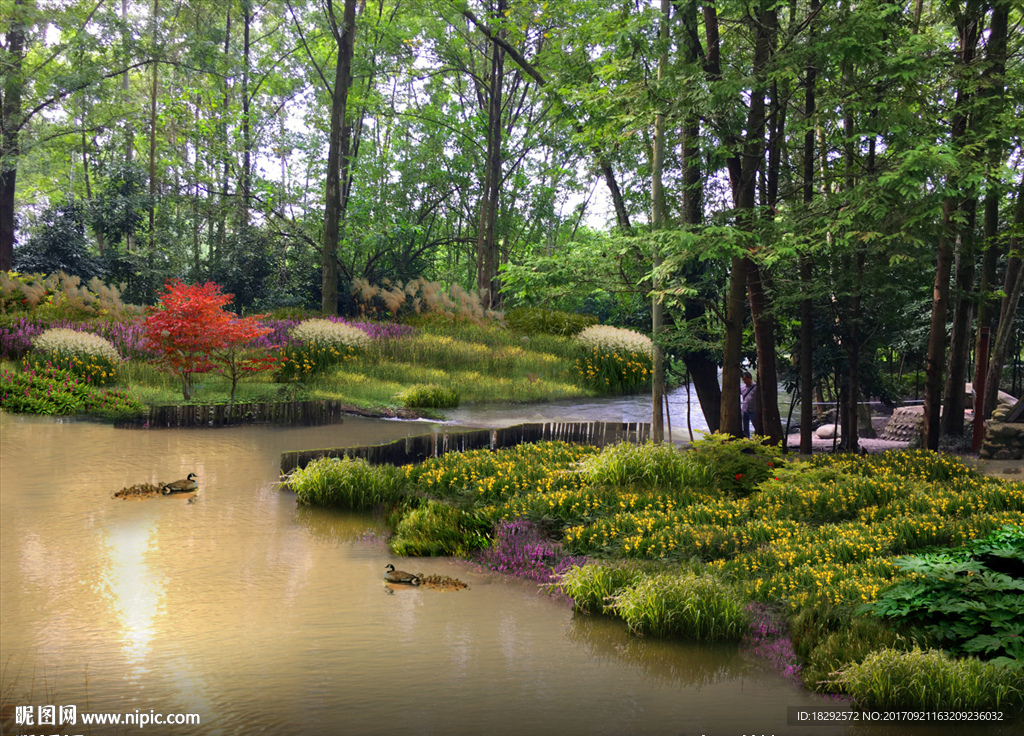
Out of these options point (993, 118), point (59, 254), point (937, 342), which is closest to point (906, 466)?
point (937, 342)

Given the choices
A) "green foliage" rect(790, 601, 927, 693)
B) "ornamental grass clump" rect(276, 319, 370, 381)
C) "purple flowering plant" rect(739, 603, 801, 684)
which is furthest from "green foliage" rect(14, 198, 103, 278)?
"green foliage" rect(790, 601, 927, 693)

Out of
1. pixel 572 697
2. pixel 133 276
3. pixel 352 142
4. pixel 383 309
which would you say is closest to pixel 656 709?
pixel 572 697

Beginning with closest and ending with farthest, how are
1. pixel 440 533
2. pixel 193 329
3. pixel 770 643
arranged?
pixel 770 643 < pixel 440 533 < pixel 193 329

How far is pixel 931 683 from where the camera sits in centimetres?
377

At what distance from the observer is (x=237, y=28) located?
35.1 meters

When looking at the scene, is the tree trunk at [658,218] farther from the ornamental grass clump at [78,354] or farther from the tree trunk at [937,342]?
the ornamental grass clump at [78,354]

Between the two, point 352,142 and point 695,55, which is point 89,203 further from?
point 695,55

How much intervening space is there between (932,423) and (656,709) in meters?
8.43

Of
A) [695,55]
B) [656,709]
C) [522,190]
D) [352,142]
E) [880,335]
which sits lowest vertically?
[656,709]

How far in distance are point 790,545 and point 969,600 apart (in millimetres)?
1595

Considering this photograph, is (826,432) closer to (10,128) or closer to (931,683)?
(931,683)

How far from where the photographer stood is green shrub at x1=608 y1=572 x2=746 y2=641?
4.75 metres

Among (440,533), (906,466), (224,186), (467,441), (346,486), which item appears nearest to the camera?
(440,533)

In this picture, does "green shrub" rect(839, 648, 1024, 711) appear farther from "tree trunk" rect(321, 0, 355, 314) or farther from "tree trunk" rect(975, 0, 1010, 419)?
"tree trunk" rect(321, 0, 355, 314)
